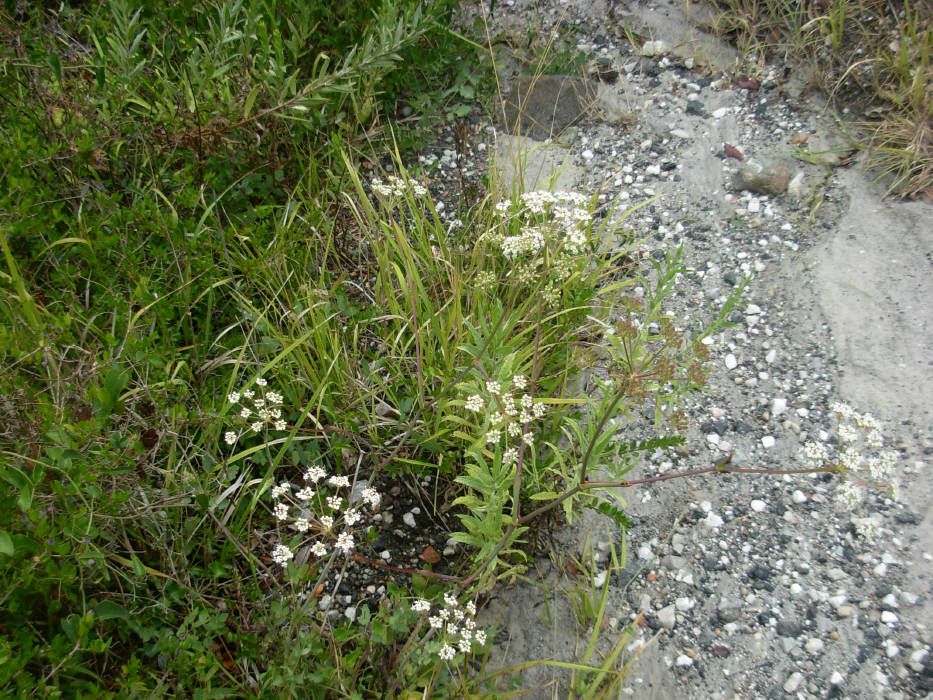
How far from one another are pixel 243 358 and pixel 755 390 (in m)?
2.21

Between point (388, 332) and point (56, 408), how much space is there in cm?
131

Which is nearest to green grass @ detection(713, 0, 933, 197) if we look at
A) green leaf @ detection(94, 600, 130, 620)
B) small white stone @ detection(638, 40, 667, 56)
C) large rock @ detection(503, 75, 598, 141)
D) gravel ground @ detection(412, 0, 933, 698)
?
gravel ground @ detection(412, 0, 933, 698)

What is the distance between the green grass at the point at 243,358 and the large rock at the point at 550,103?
61 cm

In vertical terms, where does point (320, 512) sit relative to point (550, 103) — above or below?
below

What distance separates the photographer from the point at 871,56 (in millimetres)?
3680

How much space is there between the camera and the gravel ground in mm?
2256

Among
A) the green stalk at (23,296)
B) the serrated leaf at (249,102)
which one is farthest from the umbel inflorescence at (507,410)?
the serrated leaf at (249,102)

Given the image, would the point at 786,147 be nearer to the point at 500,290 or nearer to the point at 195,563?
the point at 500,290

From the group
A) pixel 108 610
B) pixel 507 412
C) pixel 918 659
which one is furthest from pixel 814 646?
pixel 108 610

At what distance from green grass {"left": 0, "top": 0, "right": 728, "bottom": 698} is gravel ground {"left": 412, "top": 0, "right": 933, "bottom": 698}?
24cm

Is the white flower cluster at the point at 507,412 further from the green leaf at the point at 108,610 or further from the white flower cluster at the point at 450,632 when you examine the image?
the green leaf at the point at 108,610

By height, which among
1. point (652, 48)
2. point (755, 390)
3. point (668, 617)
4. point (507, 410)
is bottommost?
point (668, 617)

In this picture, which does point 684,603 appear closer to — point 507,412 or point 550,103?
point 507,412

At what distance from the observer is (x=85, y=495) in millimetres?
1852
